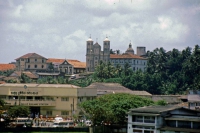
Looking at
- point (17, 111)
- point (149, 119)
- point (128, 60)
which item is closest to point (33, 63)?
point (128, 60)

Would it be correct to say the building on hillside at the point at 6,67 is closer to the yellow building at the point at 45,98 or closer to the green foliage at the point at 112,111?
the yellow building at the point at 45,98

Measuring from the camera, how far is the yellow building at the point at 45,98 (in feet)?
224

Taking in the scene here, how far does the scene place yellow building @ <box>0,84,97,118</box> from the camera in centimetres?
6825

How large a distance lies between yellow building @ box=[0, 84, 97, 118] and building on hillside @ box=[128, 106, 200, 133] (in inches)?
864

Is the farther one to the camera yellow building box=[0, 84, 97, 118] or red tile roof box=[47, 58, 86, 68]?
red tile roof box=[47, 58, 86, 68]

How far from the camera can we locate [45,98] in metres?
69.2

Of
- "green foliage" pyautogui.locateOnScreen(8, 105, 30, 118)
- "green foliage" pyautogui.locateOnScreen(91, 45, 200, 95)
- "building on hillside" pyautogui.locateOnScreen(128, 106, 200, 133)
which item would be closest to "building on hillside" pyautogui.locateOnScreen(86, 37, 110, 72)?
"green foliage" pyautogui.locateOnScreen(91, 45, 200, 95)

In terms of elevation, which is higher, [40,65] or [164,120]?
[40,65]

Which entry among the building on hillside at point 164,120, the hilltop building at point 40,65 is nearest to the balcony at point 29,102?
the building on hillside at point 164,120

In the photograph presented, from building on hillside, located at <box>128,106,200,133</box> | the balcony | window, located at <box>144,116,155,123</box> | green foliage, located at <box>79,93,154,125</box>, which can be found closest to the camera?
building on hillside, located at <box>128,106,200,133</box>

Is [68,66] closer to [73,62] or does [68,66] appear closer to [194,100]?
[73,62]

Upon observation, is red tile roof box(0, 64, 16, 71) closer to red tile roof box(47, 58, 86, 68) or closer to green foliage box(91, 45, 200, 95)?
red tile roof box(47, 58, 86, 68)

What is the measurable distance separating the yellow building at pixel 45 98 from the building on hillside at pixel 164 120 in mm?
21938

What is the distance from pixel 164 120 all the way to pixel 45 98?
89.1 feet
